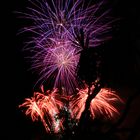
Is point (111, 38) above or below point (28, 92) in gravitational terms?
above

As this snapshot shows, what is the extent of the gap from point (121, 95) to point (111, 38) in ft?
29.8

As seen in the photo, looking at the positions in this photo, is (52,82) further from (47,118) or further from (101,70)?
(101,70)

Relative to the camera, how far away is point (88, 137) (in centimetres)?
805

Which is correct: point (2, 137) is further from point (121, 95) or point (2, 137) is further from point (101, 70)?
point (101, 70)

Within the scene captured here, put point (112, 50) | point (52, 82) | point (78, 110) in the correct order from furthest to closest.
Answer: point (52, 82), point (78, 110), point (112, 50)

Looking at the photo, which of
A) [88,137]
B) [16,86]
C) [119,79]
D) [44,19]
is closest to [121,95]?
[16,86]

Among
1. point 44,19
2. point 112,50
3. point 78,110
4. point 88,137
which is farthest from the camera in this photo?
point 78,110

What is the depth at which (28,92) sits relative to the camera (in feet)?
60.7

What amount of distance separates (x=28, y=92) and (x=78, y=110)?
17.9 feet

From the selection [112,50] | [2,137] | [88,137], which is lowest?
[2,137]

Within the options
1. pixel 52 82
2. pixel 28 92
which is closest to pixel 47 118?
pixel 52 82

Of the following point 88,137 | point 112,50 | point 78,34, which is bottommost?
point 88,137

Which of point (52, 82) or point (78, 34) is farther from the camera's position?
point (52, 82)

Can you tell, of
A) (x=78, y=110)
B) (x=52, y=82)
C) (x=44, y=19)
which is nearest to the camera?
(x=44, y=19)
